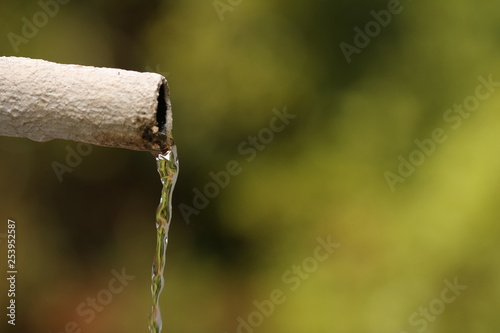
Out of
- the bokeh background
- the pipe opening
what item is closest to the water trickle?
the pipe opening

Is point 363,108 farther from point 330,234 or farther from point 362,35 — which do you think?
point 330,234

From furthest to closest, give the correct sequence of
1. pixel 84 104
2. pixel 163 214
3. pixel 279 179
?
1. pixel 279 179
2. pixel 163 214
3. pixel 84 104

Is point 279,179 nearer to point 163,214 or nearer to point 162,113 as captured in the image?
point 163,214

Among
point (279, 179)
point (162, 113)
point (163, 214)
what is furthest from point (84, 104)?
point (279, 179)

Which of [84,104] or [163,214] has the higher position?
[84,104]

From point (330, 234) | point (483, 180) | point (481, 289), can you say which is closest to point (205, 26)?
point (330, 234)

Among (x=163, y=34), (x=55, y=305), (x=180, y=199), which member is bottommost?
(x=55, y=305)

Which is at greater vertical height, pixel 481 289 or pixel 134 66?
pixel 481 289
